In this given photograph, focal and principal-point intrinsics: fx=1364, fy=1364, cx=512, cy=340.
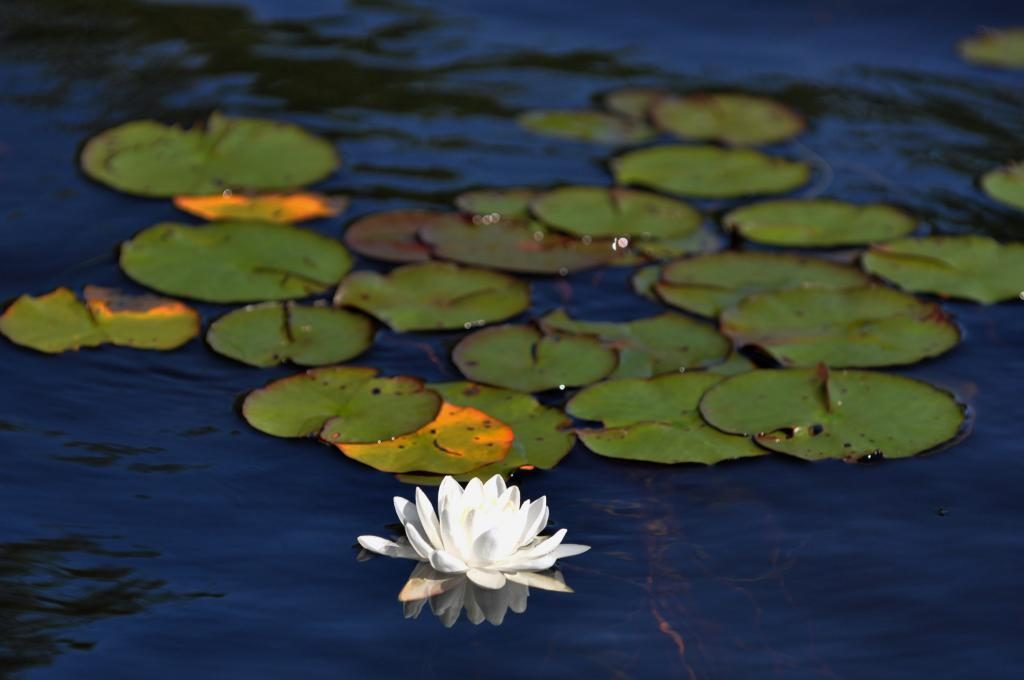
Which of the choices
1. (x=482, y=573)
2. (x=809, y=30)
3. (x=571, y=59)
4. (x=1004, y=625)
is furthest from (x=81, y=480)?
(x=809, y=30)

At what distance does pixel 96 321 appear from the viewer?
421 cm

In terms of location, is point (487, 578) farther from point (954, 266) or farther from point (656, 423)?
point (954, 266)

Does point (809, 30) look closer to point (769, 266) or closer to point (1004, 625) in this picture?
point (769, 266)

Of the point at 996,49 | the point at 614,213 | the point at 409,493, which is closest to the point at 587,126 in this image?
the point at 614,213

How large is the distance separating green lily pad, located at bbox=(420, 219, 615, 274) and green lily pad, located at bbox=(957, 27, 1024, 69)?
2.79 meters

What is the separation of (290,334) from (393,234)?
763 mm

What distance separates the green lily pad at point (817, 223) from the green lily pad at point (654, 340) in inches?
27.8

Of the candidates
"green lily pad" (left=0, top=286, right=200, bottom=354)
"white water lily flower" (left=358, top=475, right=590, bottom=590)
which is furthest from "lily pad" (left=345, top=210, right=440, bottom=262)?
"white water lily flower" (left=358, top=475, right=590, bottom=590)

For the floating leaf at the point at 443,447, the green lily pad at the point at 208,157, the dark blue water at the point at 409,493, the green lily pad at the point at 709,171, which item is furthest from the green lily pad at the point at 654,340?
the green lily pad at the point at 208,157

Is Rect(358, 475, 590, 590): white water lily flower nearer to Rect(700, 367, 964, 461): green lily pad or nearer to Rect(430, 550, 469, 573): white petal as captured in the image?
Rect(430, 550, 469, 573): white petal

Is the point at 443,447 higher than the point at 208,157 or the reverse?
the reverse

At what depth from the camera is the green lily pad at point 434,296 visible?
14.1 ft

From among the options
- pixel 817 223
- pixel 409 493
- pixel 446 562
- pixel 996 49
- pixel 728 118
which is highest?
pixel 996 49

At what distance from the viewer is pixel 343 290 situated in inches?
173
